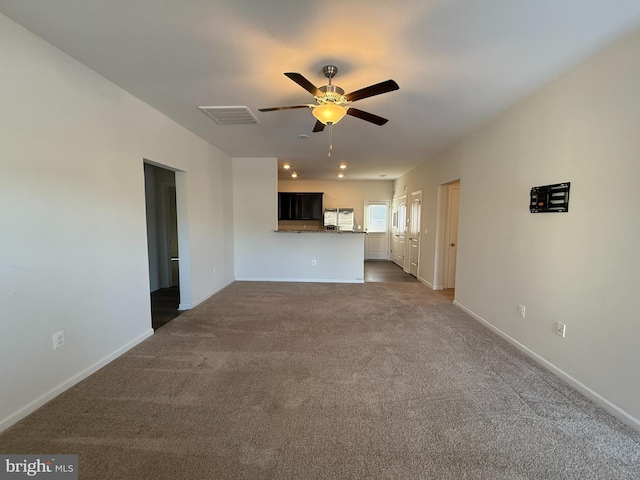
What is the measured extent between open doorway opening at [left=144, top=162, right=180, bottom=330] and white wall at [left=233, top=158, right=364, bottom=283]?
3.85 feet

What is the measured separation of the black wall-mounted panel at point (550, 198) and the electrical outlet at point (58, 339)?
13.6 feet

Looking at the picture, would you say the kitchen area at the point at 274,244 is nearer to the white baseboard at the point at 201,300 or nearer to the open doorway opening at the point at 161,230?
the white baseboard at the point at 201,300

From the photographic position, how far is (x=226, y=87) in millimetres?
2477

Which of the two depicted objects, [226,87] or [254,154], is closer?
[226,87]

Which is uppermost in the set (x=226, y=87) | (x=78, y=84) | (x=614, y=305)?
(x=226, y=87)

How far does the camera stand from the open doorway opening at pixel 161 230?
476 cm

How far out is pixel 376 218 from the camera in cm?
870

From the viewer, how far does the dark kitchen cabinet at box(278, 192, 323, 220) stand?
8.15 metres

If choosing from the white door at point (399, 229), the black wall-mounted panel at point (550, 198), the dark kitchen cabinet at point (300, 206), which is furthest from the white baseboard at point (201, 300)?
the white door at point (399, 229)

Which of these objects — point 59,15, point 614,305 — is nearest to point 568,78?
point 614,305

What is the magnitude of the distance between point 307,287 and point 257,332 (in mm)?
2153

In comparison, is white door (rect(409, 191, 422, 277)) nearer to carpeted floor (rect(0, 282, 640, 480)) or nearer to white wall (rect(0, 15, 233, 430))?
carpeted floor (rect(0, 282, 640, 480))

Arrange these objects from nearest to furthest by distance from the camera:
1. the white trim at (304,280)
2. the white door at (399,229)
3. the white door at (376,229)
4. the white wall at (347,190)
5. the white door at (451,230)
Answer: the white door at (451,230) → the white trim at (304,280) → the white door at (399,229) → the white wall at (347,190) → the white door at (376,229)

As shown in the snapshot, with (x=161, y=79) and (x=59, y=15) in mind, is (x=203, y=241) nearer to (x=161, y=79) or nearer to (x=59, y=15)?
(x=161, y=79)
